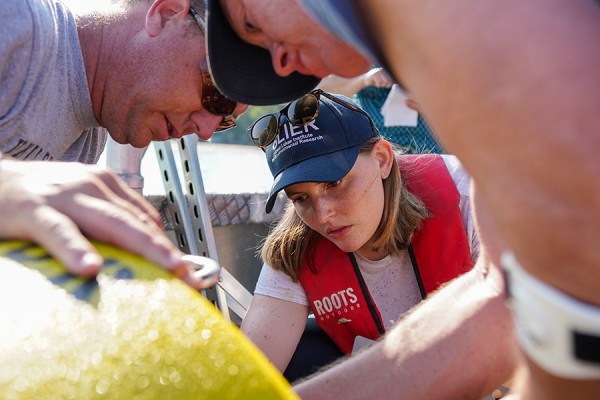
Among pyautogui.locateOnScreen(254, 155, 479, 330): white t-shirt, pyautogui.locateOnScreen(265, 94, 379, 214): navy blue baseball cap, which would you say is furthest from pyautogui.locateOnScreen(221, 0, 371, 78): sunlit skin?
pyautogui.locateOnScreen(254, 155, 479, 330): white t-shirt

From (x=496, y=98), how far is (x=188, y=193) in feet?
7.73

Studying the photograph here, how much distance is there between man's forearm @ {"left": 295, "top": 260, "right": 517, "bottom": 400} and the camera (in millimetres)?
1186

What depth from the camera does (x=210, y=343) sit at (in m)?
0.70

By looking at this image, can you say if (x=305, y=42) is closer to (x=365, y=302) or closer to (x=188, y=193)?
(x=365, y=302)

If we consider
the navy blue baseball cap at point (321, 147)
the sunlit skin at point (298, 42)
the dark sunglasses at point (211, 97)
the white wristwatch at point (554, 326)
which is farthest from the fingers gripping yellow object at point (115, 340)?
the navy blue baseball cap at point (321, 147)

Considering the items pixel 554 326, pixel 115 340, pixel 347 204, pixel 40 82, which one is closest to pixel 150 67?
pixel 40 82

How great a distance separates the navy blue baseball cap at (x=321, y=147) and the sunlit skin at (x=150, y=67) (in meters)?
0.35

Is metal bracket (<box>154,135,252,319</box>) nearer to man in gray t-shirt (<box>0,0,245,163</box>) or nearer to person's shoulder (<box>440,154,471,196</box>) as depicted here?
man in gray t-shirt (<box>0,0,245,163</box>)

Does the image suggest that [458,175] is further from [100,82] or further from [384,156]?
[100,82]

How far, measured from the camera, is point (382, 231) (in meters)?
A: 2.43

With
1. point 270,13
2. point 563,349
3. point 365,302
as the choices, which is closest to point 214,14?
point 270,13

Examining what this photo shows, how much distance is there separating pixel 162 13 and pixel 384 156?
94cm

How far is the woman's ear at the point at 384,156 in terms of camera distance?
2.48m

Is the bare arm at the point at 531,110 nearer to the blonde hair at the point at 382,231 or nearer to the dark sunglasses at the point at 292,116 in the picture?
the dark sunglasses at the point at 292,116
